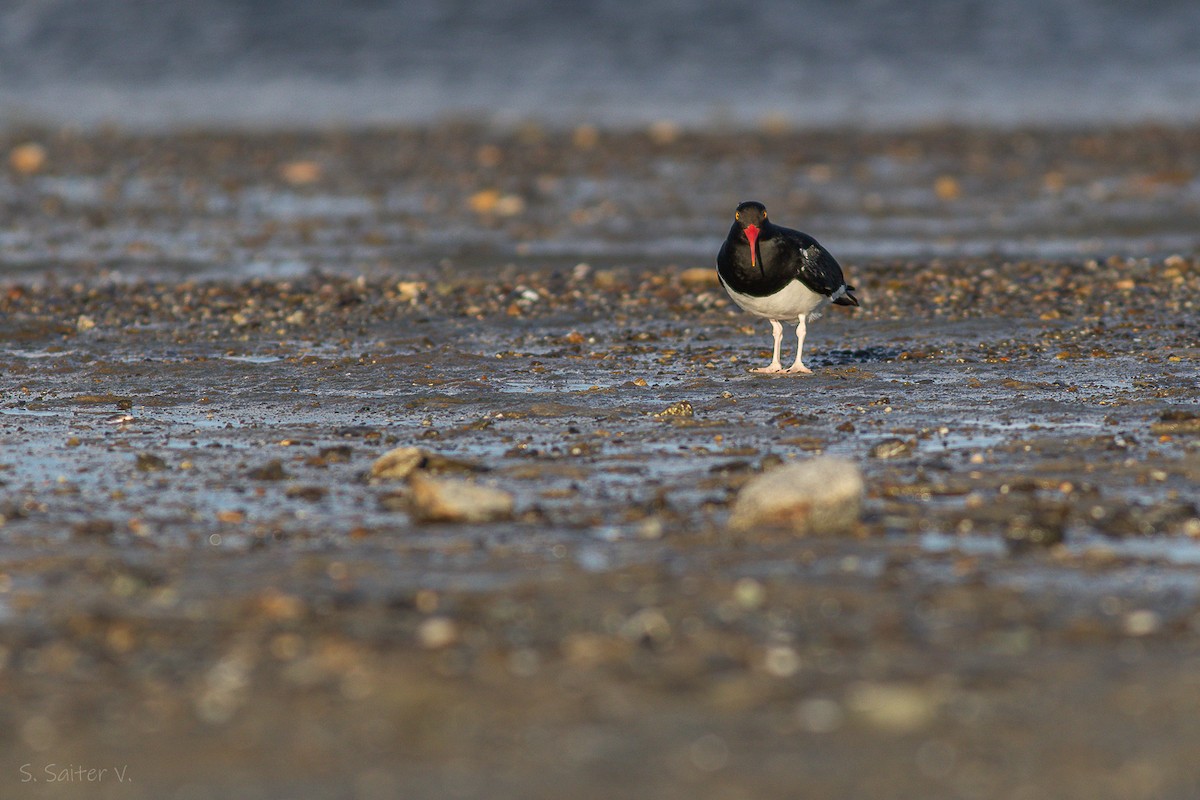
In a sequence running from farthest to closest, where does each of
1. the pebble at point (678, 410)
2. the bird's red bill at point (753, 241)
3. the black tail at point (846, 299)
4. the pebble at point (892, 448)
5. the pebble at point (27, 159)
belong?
the pebble at point (27, 159) < the black tail at point (846, 299) < the bird's red bill at point (753, 241) < the pebble at point (678, 410) < the pebble at point (892, 448)

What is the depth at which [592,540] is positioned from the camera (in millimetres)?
6273

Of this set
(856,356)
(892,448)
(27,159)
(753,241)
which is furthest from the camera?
(27,159)

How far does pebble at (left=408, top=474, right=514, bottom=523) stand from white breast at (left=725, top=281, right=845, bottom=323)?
3.92 metres

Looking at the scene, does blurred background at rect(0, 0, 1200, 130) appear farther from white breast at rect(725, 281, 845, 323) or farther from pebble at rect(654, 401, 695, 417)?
pebble at rect(654, 401, 695, 417)

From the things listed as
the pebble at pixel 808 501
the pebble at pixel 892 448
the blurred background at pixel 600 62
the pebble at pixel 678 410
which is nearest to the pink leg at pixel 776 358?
the pebble at pixel 678 410

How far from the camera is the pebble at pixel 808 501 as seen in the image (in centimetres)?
625

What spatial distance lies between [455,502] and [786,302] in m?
4.20

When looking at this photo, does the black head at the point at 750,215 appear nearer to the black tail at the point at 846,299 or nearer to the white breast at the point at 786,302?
the white breast at the point at 786,302

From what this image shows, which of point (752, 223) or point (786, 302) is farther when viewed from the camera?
point (786, 302)

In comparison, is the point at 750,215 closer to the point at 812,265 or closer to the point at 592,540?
the point at 812,265

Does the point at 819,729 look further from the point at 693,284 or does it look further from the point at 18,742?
the point at 693,284

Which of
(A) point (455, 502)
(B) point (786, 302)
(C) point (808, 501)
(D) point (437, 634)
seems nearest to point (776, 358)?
(B) point (786, 302)

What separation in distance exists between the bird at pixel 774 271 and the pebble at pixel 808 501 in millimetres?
3770

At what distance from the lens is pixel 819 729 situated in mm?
4402
